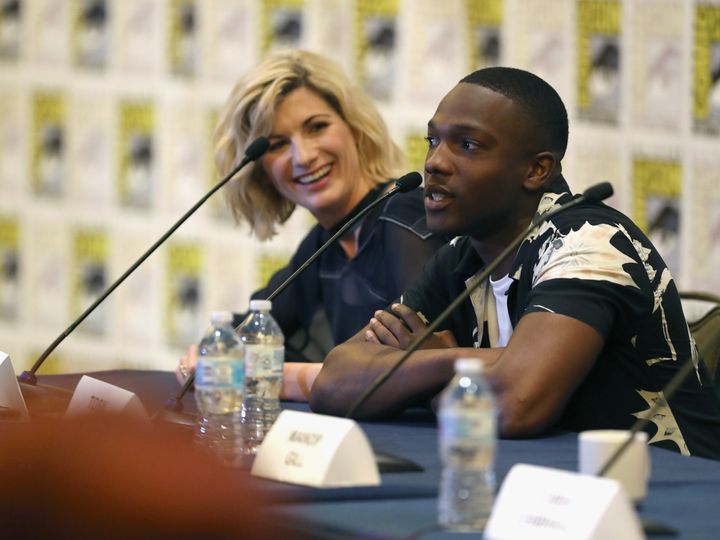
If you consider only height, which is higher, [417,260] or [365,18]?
[365,18]

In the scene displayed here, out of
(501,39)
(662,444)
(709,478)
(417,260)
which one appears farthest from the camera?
(501,39)

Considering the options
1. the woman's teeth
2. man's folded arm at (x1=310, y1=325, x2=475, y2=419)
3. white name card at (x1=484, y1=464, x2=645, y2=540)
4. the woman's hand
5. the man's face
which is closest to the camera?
white name card at (x1=484, y1=464, x2=645, y2=540)

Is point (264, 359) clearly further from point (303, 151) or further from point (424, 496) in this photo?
point (303, 151)

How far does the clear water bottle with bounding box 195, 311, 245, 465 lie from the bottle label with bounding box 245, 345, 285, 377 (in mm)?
115

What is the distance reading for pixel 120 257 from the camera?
5156mm

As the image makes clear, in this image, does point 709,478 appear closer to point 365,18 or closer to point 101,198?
point 365,18

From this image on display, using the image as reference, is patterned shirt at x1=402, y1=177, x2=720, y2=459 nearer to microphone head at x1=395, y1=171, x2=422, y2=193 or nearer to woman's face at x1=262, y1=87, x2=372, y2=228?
microphone head at x1=395, y1=171, x2=422, y2=193

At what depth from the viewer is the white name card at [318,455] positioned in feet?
4.95

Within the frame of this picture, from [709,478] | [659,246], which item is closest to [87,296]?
[659,246]

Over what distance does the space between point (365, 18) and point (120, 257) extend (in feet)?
4.64

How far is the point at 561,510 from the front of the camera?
1.23 meters

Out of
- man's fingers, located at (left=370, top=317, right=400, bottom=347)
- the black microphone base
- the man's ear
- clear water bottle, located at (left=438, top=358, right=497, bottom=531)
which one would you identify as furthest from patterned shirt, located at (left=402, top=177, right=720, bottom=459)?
the black microphone base

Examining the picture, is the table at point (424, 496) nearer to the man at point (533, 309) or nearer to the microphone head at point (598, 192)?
the man at point (533, 309)

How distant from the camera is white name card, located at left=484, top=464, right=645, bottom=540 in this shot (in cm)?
121
